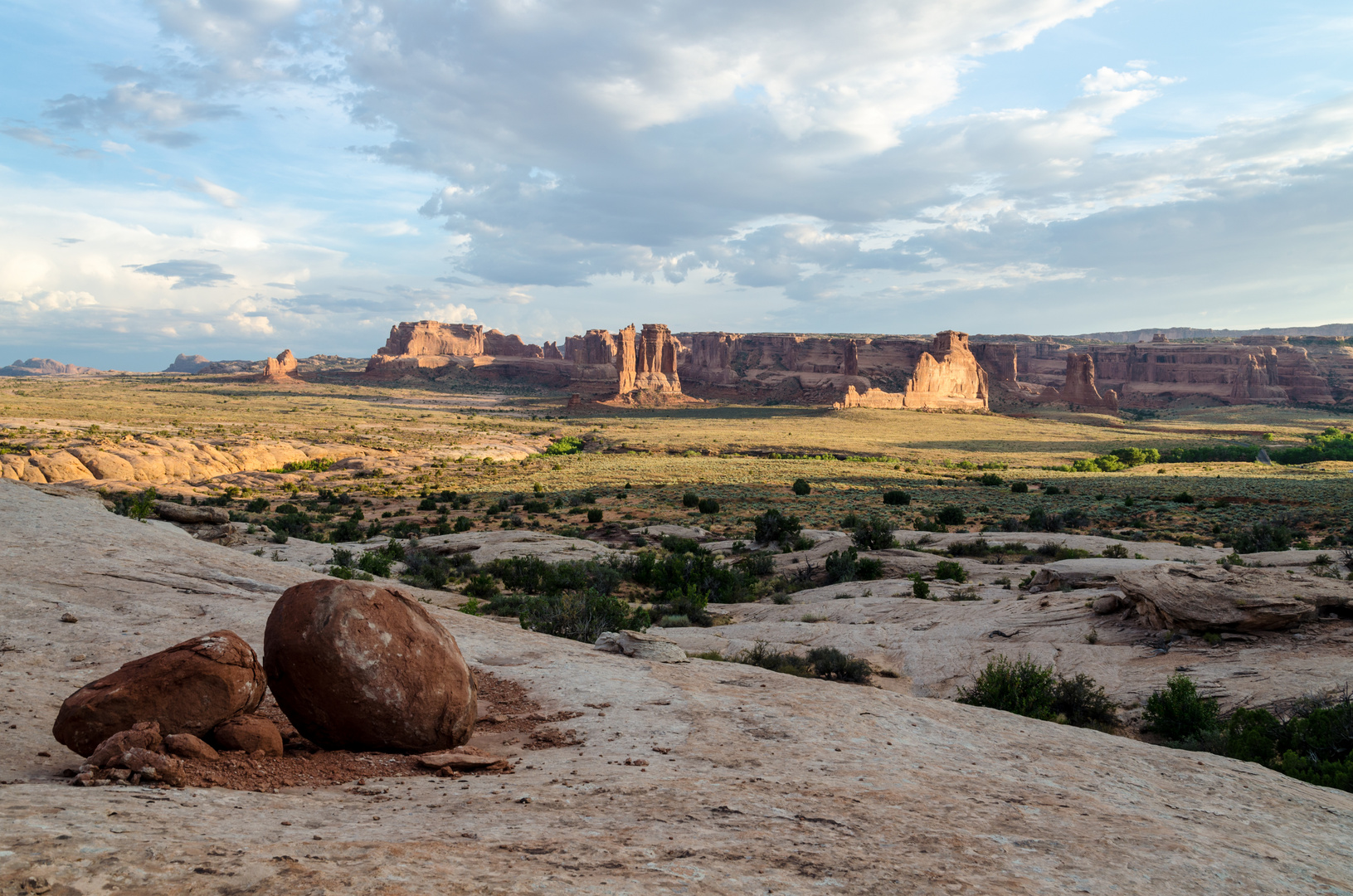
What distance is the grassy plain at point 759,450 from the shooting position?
1298 inches

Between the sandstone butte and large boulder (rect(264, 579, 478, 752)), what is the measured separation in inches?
4539

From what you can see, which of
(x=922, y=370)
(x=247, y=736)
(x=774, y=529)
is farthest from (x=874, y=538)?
(x=922, y=370)

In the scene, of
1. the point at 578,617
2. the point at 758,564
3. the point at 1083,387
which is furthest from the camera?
the point at 1083,387

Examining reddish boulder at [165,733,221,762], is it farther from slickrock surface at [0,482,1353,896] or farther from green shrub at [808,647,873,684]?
green shrub at [808,647,873,684]

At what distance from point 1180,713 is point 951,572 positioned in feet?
31.5

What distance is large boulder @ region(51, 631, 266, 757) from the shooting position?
5.06 m

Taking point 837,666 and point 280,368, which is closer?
point 837,666

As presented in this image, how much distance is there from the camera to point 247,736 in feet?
18.5

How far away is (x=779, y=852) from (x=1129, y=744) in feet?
18.0

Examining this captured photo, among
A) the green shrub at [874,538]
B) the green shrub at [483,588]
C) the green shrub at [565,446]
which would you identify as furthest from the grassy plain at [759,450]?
the green shrub at [483,588]

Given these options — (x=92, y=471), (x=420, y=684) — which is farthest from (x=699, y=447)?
(x=420, y=684)

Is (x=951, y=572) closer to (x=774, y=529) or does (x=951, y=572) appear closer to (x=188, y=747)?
(x=774, y=529)

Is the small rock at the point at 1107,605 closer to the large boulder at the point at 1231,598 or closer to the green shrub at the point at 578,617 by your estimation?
the large boulder at the point at 1231,598

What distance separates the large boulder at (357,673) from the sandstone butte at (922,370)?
378 ft
